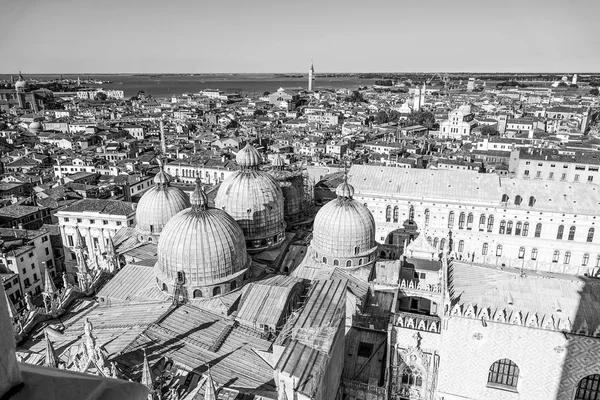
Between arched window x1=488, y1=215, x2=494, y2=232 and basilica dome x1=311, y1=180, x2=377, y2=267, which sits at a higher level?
basilica dome x1=311, y1=180, x2=377, y2=267

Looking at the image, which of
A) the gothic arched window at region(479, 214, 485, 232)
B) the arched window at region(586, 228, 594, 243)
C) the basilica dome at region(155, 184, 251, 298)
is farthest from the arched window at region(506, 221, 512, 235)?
the basilica dome at region(155, 184, 251, 298)

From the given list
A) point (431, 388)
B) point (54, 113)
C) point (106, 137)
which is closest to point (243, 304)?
point (431, 388)

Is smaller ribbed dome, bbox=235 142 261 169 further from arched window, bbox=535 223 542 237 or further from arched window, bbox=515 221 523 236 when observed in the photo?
arched window, bbox=535 223 542 237

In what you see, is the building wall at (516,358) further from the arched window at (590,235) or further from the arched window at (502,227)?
the arched window at (590,235)

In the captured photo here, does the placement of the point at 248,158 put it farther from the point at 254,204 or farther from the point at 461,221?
the point at 461,221

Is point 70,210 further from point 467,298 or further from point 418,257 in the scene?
point 467,298

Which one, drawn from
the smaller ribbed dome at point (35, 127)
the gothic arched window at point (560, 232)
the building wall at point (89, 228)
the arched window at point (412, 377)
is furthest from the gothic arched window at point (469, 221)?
the smaller ribbed dome at point (35, 127)
